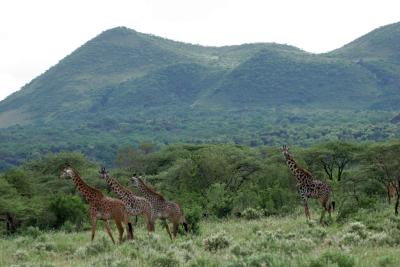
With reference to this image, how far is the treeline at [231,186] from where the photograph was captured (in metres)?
20.6

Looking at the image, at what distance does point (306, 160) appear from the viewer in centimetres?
3081

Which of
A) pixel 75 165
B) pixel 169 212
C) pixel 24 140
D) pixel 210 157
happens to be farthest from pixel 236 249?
pixel 24 140

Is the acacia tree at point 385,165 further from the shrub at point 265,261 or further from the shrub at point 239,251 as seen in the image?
the shrub at point 265,261

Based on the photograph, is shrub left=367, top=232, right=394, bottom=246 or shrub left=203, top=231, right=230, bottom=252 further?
shrub left=203, top=231, right=230, bottom=252

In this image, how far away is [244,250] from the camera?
36.6 feet

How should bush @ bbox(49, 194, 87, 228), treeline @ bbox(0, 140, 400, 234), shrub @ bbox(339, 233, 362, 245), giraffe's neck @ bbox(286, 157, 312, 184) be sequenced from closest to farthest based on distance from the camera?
shrub @ bbox(339, 233, 362, 245), giraffe's neck @ bbox(286, 157, 312, 184), treeline @ bbox(0, 140, 400, 234), bush @ bbox(49, 194, 87, 228)

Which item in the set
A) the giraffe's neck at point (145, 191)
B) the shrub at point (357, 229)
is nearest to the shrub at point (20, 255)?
the giraffe's neck at point (145, 191)

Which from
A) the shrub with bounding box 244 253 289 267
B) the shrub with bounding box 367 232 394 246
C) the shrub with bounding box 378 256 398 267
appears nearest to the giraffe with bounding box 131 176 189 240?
the shrub with bounding box 367 232 394 246

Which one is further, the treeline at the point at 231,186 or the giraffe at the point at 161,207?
the treeline at the point at 231,186

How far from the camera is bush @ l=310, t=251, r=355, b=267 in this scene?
28.2 feet

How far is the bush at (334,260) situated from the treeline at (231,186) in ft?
23.5

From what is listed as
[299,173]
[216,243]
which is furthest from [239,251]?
[299,173]

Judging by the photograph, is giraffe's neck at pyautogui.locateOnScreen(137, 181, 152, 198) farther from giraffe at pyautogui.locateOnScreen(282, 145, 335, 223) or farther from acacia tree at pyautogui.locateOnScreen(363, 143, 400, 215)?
acacia tree at pyautogui.locateOnScreen(363, 143, 400, 215)

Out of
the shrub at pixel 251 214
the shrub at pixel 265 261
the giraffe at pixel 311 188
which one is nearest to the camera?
the shrub at pixel 265 261
